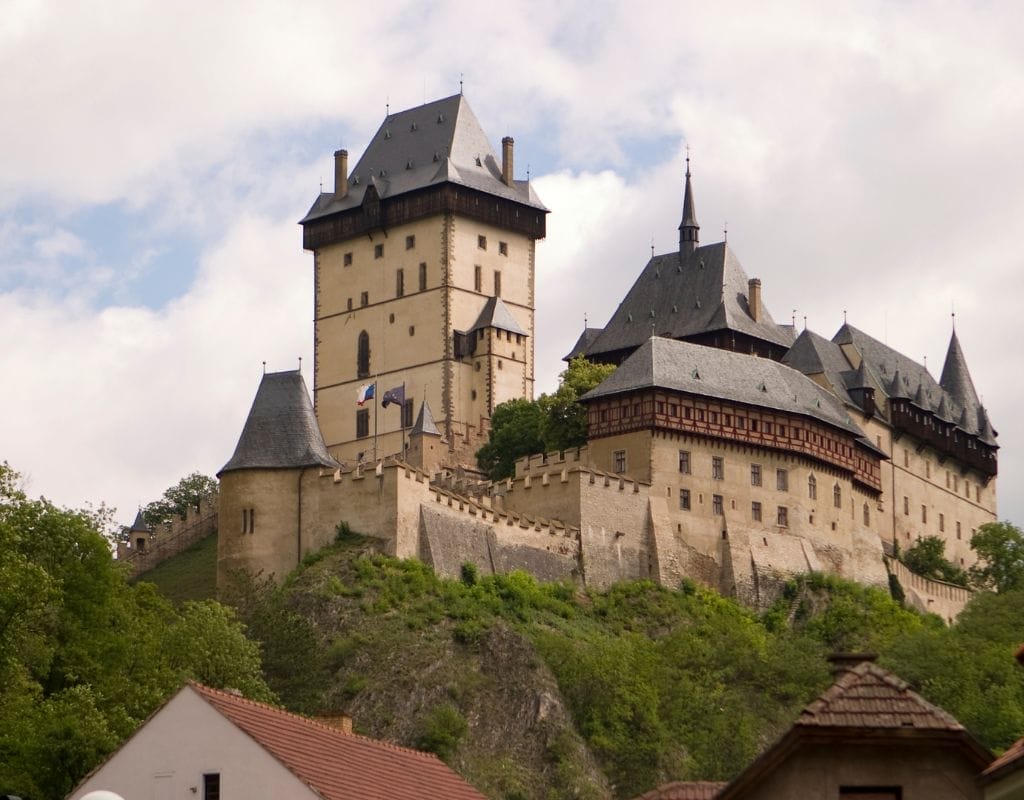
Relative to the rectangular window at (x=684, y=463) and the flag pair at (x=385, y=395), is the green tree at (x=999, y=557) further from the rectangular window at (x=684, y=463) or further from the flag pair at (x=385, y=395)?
the flag pair at (x=385, y=395)

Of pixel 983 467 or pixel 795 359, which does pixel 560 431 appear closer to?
pixel 795 359

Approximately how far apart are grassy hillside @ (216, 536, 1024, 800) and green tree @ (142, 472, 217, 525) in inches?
1611

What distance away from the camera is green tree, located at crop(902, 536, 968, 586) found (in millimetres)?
94375

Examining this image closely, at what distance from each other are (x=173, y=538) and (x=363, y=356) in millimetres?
12244

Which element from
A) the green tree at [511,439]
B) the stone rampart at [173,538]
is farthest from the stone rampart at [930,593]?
the stone rampart at [173,538]

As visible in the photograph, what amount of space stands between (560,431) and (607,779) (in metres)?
23.7

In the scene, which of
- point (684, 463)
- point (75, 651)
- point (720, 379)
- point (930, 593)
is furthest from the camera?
point (930, 593)

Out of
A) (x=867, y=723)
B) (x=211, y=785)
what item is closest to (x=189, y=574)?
(x=211, y=785)

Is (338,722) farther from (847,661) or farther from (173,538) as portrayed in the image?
(173,538)

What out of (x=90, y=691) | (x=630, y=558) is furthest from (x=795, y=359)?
(x=90, y=691)

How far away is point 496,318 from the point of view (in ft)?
335

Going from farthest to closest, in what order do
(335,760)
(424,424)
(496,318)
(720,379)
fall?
(496,318)
(424,424)
(720,379)
(335,760)

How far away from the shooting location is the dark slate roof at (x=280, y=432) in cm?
7500

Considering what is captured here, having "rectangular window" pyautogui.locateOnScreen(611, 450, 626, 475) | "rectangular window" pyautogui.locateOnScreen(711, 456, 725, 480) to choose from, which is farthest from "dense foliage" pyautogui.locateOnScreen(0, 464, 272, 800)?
"rectangular window" pyautogui.locateOnScreen(711, 456, 725, 480)
